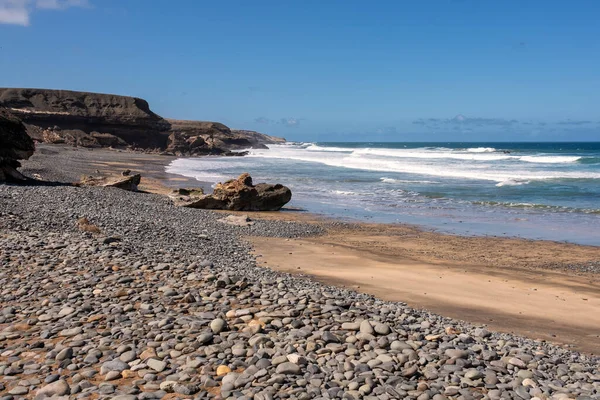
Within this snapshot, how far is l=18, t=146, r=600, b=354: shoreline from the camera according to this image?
27.2 ft

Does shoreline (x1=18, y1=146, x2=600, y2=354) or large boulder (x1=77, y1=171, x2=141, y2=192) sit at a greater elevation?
large boulder (x1=77, y1=171, x2=141, y2=192)

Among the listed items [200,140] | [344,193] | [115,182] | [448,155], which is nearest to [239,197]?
[115,182]

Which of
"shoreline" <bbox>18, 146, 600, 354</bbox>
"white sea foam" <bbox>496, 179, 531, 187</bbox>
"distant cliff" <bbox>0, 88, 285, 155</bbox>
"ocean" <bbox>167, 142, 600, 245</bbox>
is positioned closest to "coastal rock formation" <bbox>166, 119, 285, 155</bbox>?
"distant cliff" <bbox>0, 88, 285, 155</bbox>

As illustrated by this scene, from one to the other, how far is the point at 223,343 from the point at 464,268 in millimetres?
8005

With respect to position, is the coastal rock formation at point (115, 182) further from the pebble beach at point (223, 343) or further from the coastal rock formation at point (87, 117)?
the coastal rock formation at point (87, 117)

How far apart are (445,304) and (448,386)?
4262mm

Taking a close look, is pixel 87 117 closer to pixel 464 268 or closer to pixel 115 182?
pixel 115 182

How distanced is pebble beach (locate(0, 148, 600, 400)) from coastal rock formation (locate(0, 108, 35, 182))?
36.8 ft

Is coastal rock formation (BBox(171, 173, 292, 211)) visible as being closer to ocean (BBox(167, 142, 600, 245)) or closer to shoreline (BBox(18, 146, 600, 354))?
ocean (BBox(167, 142, 600, 245))

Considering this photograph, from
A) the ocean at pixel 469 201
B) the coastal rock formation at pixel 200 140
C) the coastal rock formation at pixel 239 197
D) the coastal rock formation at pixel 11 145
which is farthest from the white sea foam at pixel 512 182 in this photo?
the coastal rock formation at pixel 200 140

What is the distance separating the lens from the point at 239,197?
818 inches

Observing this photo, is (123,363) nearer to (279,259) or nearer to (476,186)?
(279,259)

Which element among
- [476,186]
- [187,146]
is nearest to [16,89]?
[187,146]

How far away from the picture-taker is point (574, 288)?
1077cm
